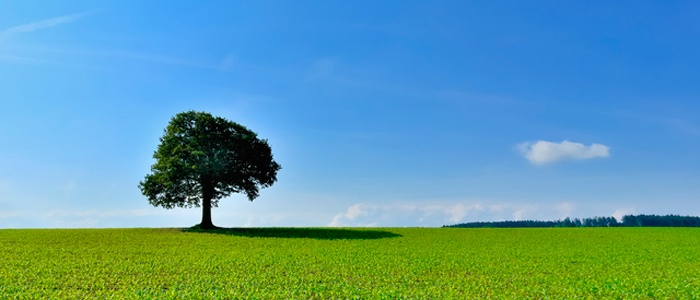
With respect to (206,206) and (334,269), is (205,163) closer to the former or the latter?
(206,206)

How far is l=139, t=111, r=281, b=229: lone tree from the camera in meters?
56.6

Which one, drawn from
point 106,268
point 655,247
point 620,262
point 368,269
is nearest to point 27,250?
point 106,268

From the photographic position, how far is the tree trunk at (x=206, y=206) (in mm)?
59125

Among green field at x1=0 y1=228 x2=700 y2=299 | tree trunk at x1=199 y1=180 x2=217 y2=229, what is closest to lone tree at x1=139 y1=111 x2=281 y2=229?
tree trunk at x1=199 y1=180 x2=217 y2=229

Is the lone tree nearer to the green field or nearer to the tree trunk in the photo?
the tree trunk

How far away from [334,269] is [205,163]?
34.4 meters

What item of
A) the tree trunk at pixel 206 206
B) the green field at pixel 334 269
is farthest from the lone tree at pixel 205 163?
the green field at pixel 334 269

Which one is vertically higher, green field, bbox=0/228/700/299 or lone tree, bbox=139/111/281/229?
lone tree, bbox=139/111/281/229

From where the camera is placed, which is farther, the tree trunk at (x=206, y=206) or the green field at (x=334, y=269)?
the tree trunk at (x=206, y=206)

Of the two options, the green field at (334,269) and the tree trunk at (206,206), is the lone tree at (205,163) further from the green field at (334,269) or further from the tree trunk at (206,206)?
the green field at (334,269)

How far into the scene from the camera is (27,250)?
3619 centimetres

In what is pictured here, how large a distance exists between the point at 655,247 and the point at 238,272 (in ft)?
143

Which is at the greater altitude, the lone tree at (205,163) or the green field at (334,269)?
the lone tree at (205,163)

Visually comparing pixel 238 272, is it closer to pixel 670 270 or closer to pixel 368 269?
pixel 368 269
